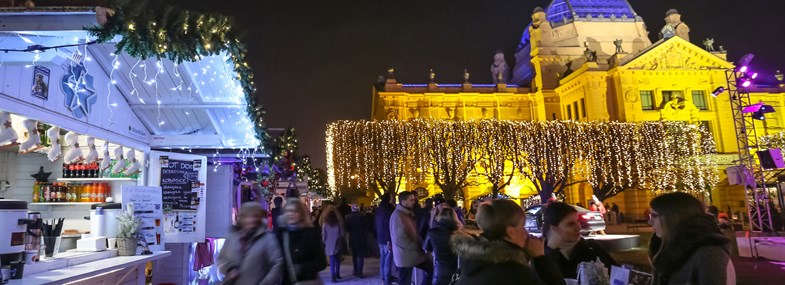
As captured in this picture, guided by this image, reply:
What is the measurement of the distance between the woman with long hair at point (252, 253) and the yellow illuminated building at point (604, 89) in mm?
35225

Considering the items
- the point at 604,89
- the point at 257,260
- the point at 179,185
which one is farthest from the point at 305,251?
the point at 604,89

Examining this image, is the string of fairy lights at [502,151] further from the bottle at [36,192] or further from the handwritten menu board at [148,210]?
the handwritten menu board at [148,210]

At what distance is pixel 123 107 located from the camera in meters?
8.49

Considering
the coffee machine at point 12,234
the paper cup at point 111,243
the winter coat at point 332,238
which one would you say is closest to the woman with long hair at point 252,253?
the coffee machine at point 12,234

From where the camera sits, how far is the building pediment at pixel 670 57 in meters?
37.8

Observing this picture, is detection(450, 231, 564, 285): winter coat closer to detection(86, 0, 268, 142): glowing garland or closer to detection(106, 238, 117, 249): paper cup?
detection(86, 0, 268, 142): glowing garland

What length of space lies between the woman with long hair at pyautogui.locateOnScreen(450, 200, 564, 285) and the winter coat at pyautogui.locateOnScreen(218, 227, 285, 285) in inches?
82.8

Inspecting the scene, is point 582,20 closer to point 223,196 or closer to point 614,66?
point 614,66

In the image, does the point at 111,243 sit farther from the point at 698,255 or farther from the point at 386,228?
the point at 698,255

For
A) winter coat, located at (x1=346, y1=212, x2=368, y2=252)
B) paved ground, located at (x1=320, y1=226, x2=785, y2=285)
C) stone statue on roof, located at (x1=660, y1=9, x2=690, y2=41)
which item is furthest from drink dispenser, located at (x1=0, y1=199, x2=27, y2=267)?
stone statue on roof, located at (x1=660, y1=9, x2=690, y2=41)

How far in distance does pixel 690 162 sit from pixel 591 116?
8.85m

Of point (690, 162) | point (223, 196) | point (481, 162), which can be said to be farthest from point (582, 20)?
point (223, 196)

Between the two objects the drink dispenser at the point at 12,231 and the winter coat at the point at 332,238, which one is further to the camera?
the winter coat at the point at 332,238

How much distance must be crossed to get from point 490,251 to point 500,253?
1.9 inches
